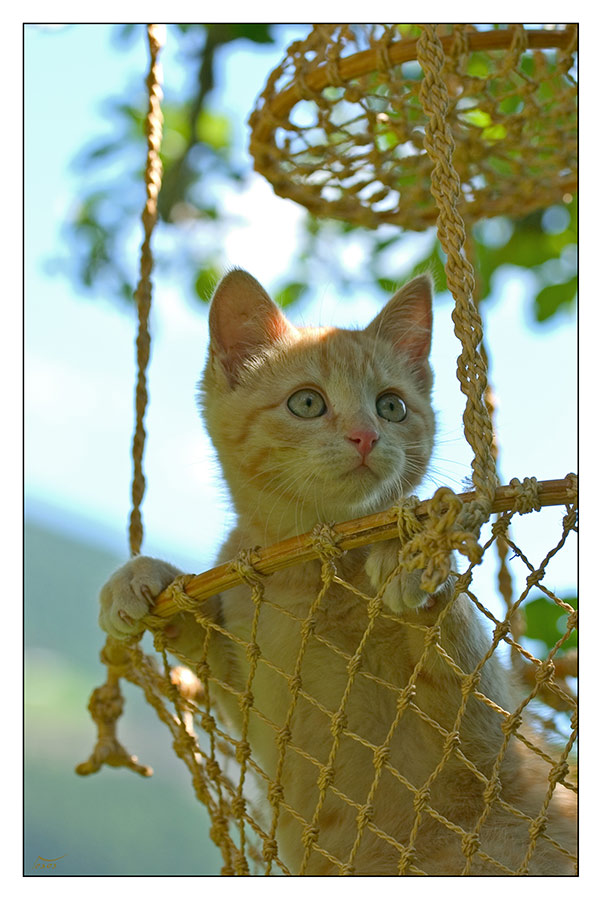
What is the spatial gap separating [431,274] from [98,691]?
3.82 ft

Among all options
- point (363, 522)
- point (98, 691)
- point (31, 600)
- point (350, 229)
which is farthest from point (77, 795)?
point (363, 522)

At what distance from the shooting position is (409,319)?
6.10ft

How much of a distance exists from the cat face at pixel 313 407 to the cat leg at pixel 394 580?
0.82 ft

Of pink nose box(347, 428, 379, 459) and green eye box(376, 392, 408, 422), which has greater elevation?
green eye box(376, 392, 408, 422)

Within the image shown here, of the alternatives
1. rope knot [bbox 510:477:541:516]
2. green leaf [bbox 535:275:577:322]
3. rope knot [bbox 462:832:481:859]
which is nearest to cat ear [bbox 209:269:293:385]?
rope knot [bbox 510:477:541:516]

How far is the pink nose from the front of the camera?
144 cm

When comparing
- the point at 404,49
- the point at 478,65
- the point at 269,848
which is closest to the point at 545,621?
the point at 269,848

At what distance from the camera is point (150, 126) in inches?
77.9

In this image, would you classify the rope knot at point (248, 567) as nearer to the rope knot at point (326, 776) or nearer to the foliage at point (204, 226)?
the rope knot at point (326, 776)

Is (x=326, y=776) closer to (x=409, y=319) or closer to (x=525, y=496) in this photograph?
(x=525, y=496)

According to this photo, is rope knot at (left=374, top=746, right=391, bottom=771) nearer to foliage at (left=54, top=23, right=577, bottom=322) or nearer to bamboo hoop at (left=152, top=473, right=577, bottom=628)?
bamboo hoop at (left=152, top=473, right=577, bottom=628)

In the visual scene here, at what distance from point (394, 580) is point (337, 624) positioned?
0.42m

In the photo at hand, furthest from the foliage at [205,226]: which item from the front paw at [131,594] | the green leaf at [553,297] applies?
the front paw at [131,594]

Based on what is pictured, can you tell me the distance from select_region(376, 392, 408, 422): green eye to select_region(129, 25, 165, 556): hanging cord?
536mm
